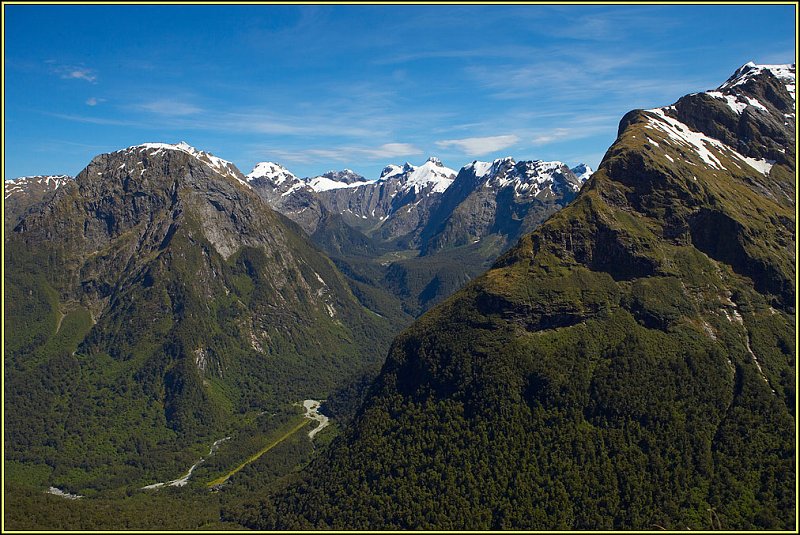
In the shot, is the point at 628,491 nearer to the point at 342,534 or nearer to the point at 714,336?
the point at 714,336

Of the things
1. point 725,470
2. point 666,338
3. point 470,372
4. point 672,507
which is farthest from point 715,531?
point 470,372

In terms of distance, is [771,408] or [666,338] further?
[666,338]

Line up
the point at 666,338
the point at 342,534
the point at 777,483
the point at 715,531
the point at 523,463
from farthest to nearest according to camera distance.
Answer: the point at 666,338 < the point at 523,463 < the point at 777,483 < the point at 715,531 < the point at 342,534

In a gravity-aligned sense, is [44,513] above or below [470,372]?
below

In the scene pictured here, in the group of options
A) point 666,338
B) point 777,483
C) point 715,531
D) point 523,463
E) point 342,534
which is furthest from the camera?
point 666,338

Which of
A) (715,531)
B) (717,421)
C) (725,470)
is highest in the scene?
(717,421)

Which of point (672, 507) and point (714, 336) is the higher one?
point (714, 336)

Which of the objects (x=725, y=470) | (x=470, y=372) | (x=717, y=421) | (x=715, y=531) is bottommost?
(x=715, y=531)

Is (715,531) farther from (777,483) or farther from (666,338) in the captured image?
(666,338)

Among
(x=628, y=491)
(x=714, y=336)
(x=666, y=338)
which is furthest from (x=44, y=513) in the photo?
(x=714, y=336)
